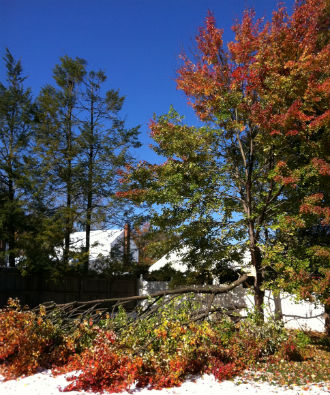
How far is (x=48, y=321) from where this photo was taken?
662 centimetres

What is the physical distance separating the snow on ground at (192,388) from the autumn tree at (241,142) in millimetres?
2958

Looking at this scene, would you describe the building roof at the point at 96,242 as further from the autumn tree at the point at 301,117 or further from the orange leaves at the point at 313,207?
the orange leaves at the point at 313,207

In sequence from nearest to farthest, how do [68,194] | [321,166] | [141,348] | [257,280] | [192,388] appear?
[192,388]
[141,348]
[321,166]
[257,280]
[68,194]

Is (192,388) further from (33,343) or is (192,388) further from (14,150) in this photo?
(14,150)

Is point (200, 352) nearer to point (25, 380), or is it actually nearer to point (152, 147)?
point (25, 380)

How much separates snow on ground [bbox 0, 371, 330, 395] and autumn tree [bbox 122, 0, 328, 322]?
296cm

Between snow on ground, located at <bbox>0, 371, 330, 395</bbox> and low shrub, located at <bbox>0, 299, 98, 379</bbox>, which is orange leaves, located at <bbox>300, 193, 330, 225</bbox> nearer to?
snow on ground, located at <bbox>0, 371, 330, 395</bbox>

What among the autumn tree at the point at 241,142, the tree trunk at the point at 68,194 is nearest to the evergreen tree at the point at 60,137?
the tree trunk at the point at 68,194

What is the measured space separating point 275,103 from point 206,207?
3166 mm

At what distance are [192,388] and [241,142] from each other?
21.7ft

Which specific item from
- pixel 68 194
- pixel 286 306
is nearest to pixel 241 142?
pixel 286 306

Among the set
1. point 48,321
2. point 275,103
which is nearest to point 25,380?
point 48,321

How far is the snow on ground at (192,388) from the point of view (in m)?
5.17

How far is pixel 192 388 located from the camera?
17.8 ft
